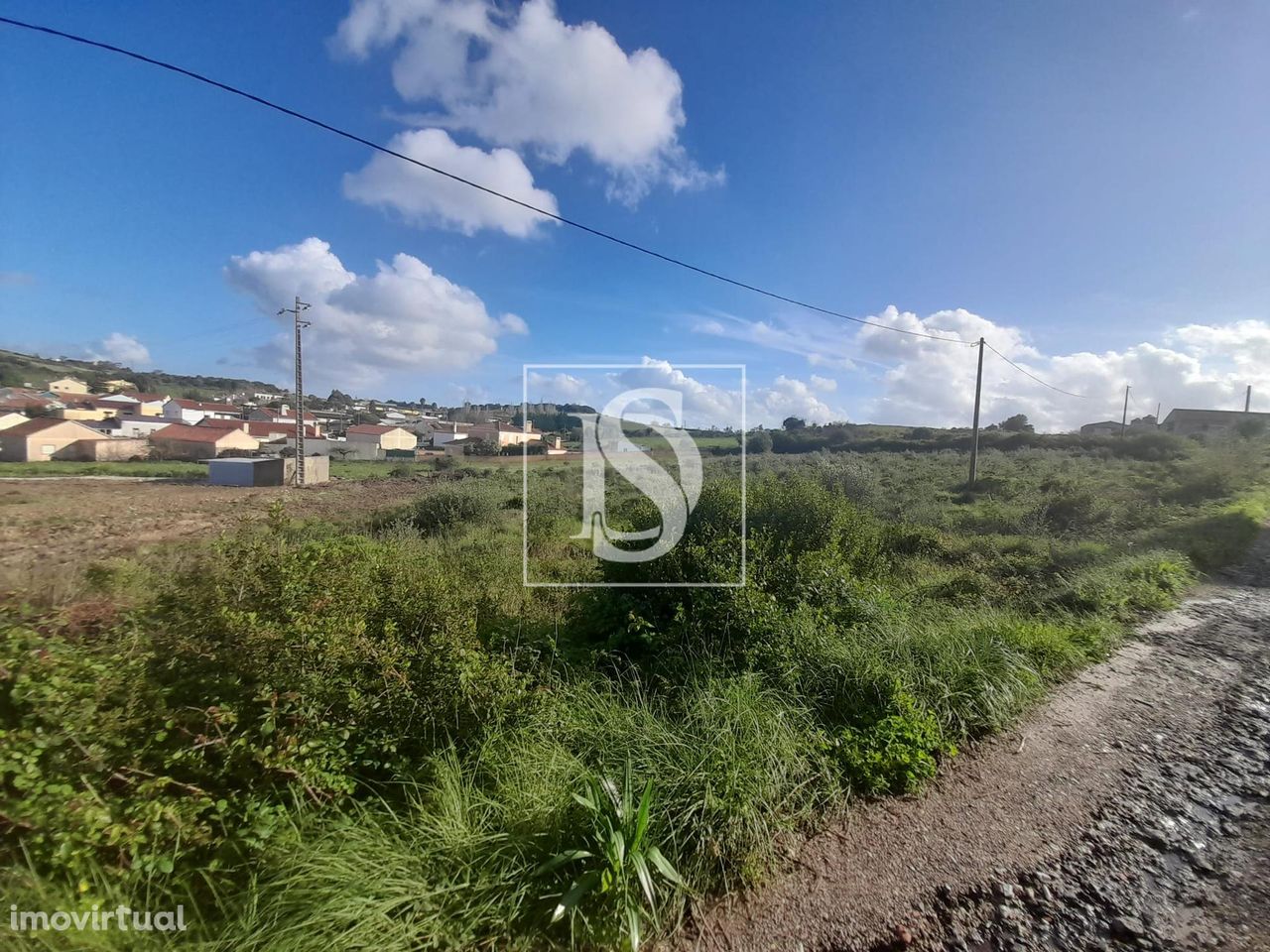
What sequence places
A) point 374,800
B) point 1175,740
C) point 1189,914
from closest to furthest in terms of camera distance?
point 1189,914 → point 374,800 → point 1175,740

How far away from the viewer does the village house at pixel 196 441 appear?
57.5 ft

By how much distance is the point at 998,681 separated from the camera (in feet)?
11.8

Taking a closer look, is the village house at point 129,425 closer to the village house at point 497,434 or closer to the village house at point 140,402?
the village house at point 140,402

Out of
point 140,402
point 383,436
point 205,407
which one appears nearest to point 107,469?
point 140,402

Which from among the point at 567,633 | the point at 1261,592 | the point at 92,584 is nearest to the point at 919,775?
the point at 567,633

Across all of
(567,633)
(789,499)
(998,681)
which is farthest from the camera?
(789,499)

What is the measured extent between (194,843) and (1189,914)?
4.12 meters

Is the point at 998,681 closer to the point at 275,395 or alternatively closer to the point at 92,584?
the point at 92,584

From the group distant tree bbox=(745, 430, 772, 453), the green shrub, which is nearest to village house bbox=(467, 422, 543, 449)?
distant tree bbox=(745, 430, 772, 453)

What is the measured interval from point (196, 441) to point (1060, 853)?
27444 millimetres

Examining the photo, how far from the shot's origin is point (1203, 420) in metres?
41.9

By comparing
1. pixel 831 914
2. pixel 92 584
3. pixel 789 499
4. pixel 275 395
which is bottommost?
pixel 831 914

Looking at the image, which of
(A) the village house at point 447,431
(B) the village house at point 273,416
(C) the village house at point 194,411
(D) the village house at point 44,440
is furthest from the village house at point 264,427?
(D) the village house at point 44,440

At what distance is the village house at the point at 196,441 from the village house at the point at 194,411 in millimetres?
374
